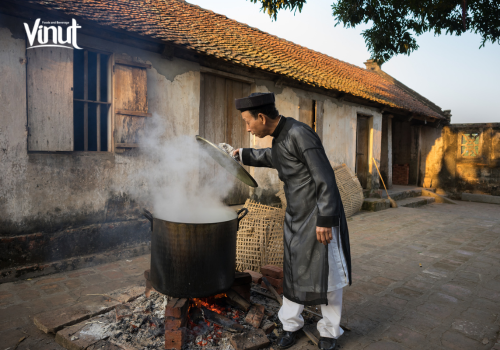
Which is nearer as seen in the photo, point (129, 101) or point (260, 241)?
point (260, 241)

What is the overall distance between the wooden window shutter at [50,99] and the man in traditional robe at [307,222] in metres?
3.23

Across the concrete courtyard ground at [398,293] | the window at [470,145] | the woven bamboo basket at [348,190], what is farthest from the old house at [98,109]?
the window at [470,145]

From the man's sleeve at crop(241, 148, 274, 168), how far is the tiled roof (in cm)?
322

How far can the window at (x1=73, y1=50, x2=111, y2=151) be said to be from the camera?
505 cm

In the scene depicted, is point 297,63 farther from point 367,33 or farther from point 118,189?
point 118,189

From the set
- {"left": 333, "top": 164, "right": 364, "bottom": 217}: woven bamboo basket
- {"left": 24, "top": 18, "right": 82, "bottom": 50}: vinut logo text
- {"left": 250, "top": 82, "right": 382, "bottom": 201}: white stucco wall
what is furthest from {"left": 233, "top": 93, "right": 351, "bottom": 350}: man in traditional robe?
{"left": 333, "top": 164, "right": 364, "bottom": 217}: woven bamboo basket

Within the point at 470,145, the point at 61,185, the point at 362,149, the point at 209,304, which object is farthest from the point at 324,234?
the point at 470,145

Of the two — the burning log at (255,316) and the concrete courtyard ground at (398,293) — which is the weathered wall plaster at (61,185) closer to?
the concrete courtyard ground at (398,293)

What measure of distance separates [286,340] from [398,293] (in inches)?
72.7

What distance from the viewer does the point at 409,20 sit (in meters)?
8.34

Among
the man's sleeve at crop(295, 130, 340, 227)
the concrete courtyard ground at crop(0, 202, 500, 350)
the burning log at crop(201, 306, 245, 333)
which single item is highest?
the man's sleeve at crop(295, 130, 340, 227)

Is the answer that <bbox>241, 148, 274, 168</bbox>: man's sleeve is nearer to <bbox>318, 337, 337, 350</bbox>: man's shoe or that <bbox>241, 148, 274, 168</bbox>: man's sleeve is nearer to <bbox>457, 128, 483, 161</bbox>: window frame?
<bbox>318, 337, 337, 350</bbox>: man's shoe

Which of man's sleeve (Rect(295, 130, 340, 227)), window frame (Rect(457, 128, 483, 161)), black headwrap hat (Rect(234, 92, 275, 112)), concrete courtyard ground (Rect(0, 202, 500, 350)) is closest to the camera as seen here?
man's sleeve (Rect(295, 130, 340, 227))

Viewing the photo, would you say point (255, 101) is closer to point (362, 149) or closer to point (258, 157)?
point (258, 157)
